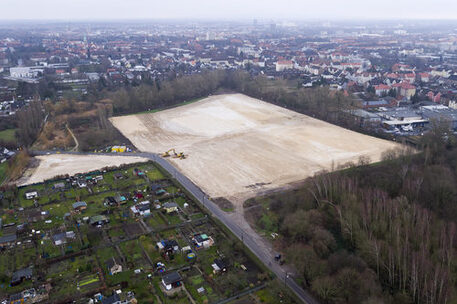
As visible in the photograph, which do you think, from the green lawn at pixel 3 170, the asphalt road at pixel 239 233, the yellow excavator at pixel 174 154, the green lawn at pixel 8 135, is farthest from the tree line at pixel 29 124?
the yellow excavator at pixel 174 154

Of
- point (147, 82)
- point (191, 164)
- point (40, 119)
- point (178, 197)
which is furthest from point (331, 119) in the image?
point (40, 119)

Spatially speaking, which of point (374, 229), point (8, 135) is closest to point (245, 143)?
point (374, 229)

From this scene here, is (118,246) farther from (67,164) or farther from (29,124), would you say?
(29,124)

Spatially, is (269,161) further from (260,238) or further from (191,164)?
(260,238)

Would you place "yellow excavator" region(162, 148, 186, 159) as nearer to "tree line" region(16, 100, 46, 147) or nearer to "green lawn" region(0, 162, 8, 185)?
"green lawn" region(0, 162, 8, 185)

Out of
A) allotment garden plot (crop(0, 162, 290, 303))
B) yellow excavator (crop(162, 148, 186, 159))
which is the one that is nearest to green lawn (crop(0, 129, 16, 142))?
allotment garden plot (crop(0, 162, 290, 303))
